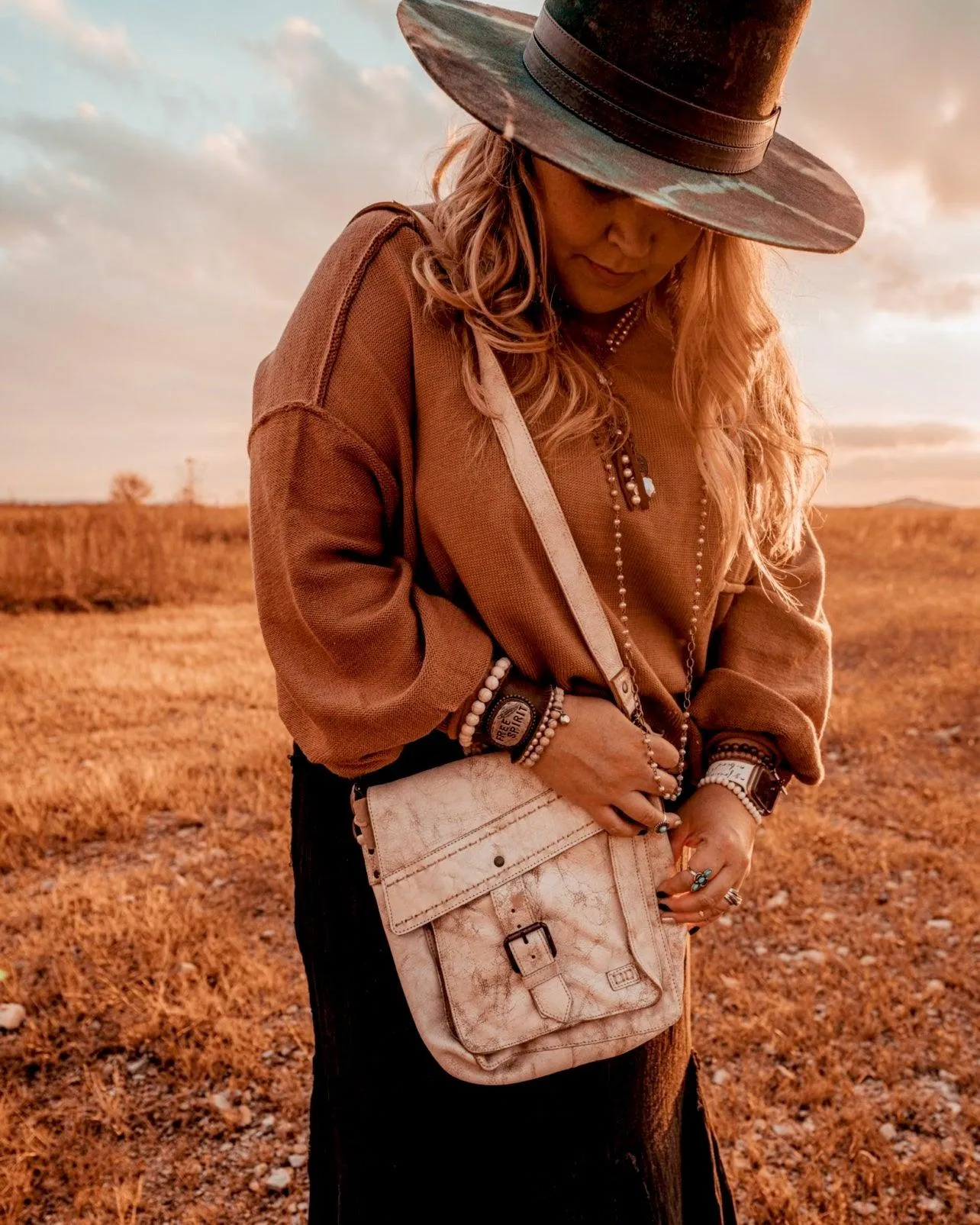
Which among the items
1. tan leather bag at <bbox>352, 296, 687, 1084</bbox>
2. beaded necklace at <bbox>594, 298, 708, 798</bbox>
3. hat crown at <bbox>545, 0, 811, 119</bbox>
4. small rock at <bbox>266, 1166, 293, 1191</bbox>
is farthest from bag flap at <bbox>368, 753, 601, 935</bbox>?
small rock at <bbox>266, 1166, 293, 1191</bbox>

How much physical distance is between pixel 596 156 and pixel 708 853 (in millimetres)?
1006

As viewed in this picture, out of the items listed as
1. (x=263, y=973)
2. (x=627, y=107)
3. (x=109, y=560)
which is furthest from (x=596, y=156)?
(x=109, y=560)

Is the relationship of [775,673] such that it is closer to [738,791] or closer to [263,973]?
[738,791]

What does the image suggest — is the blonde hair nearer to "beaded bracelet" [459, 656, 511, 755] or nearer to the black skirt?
"beaded bracelet" [459, 656, 511, 755]

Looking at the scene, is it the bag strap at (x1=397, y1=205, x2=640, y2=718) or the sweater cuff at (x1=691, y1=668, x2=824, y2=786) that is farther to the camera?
the sweater cuff at (x1=691, y1=668, x2=824, y2=786)

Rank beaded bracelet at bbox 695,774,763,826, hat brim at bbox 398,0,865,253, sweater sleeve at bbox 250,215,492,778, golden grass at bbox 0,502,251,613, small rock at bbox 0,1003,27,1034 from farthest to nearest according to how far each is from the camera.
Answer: golden grass at bbox 0,502,251,613 < small rock at bbox 0,1003,27,1034 < beaded bracelet at bbox 695,774,763,826 < sweater sleeve at bbox 250,215,492,778 < hat brim at bbox 398,0,865,253

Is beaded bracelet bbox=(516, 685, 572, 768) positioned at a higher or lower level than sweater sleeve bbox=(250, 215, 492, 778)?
lower

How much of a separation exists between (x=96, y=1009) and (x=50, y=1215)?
744mm

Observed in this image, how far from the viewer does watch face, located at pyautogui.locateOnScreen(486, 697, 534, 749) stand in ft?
4.11

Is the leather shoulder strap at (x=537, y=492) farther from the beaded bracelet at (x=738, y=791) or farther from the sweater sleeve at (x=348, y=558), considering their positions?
the beaded bracelet at (x=738, y=791)

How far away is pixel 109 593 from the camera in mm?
11023

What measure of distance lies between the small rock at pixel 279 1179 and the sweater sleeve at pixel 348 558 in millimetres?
1848

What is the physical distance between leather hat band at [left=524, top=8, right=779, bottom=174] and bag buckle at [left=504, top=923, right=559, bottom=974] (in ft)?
3.49

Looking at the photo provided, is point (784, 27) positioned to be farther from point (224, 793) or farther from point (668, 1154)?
point (224, 793)
